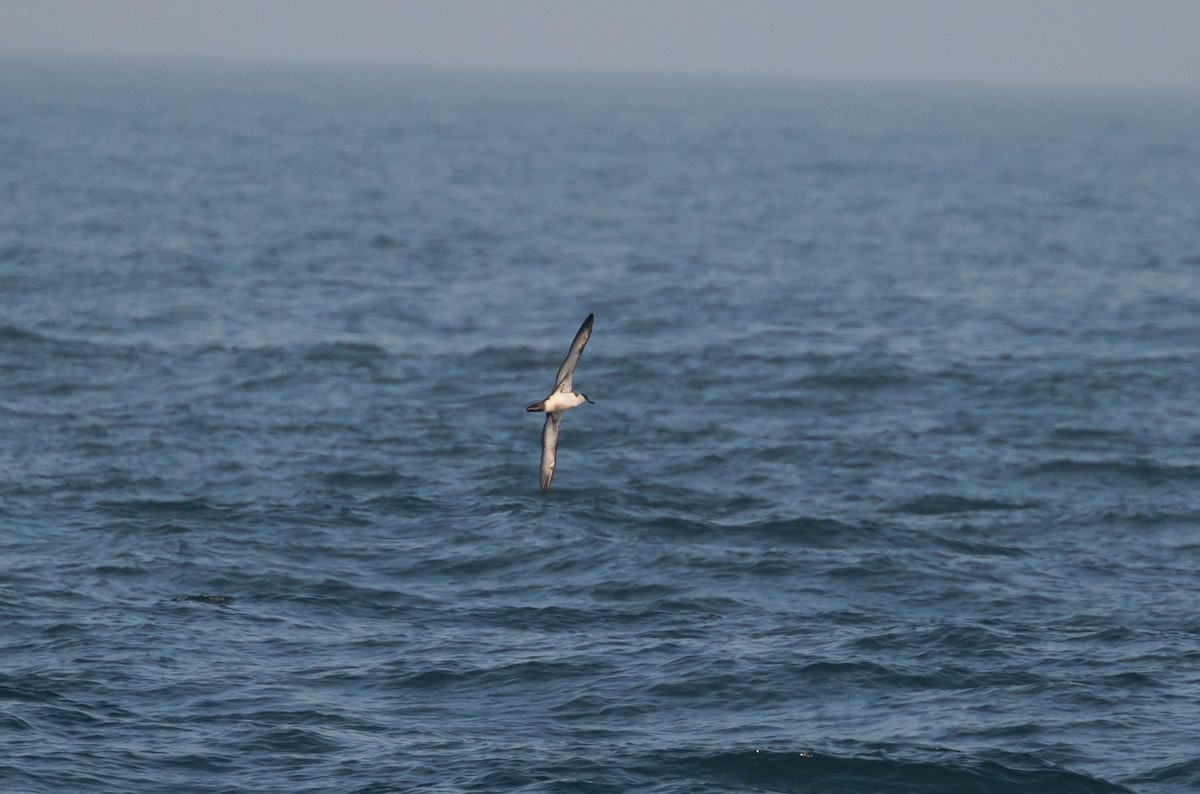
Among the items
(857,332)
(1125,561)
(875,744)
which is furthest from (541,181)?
(875,744)

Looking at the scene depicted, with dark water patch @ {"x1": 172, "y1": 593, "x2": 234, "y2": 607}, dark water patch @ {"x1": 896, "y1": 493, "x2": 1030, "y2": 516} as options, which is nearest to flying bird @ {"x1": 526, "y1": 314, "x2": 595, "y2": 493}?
dark water patch @ {"x1": 172, "y1": 593, "x2": 234, "y2": 607}

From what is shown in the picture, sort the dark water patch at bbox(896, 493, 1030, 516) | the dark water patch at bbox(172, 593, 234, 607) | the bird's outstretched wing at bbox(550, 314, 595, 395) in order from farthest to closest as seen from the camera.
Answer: the dark water patch at bbox(896, 493, 1030, 516)
the dark water patch at bbox(172, 593, 234, 607)
the bird's outstretched wing at bbox(550, 314, 595, 395)

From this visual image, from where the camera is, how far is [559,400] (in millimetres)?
22359

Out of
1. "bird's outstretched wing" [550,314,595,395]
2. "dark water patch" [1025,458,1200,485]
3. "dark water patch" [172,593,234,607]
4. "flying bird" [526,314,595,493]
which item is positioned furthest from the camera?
"dark water patch" [1025,458,1200,485]

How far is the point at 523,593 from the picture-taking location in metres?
30.1

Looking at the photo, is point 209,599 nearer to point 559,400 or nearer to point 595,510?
point 595,510

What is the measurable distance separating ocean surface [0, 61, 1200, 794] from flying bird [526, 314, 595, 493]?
171 inches

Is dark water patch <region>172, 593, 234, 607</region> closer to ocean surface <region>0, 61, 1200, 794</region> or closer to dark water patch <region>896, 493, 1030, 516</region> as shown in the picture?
ocean surface <region>0, 61, 1200, 794</region>

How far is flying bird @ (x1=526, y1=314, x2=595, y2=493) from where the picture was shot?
67.5ft

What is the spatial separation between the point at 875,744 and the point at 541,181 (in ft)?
246

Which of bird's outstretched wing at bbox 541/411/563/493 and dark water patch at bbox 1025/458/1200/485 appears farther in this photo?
dark water patch at bbox 1025/458/1200/485

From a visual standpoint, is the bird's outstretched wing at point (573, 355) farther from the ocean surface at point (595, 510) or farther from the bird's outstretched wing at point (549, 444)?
the ocean surface at point (595, 510)

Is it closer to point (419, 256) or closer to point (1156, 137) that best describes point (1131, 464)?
point (419, 256)

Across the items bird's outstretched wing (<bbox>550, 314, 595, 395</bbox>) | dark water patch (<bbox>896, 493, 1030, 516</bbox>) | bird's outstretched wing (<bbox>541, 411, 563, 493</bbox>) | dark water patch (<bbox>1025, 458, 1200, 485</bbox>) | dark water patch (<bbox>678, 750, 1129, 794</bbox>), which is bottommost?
dark water patch (<bbox>678, 750, 1129, 794</bbox>)
